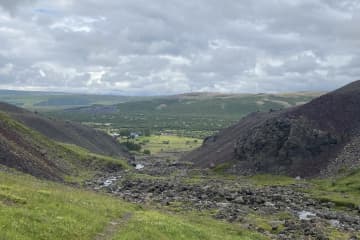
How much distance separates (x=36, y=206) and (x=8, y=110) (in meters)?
171

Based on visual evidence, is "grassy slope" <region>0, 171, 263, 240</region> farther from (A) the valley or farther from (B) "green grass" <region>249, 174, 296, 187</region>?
(B) "green grass" <region>249, 174, 296, 187</region>

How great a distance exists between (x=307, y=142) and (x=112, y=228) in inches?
3815

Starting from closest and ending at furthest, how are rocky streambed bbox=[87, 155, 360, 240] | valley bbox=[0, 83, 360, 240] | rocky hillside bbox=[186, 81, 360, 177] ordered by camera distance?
1. valley bbox=[0, 83, 360, 240]
2. rocky streambed bbox=[87, 155, 360, 240]
3. rocky hillside bbox=[186, 81, 360, 177]

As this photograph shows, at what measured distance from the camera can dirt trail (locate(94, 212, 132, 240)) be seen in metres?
33.6

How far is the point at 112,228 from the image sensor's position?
37.9m

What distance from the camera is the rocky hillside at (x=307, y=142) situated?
11806 centimetres

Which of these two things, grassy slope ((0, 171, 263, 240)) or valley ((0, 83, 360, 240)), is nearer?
grassy slope ((0, 171, 263, 240))

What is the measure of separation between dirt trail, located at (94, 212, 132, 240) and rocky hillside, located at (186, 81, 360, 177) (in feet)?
254

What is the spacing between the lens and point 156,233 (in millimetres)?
36312

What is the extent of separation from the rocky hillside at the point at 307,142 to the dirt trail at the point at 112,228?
3054 inches

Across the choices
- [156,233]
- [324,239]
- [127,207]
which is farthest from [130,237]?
[324,239]

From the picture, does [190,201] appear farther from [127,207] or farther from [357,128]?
[357,128]

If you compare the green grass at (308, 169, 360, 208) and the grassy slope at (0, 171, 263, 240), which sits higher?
the grassy slope at (0, 171, 263, 240)

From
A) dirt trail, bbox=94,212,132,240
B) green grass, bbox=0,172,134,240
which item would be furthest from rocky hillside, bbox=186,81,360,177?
green grass, bbox=0,172,134,240
